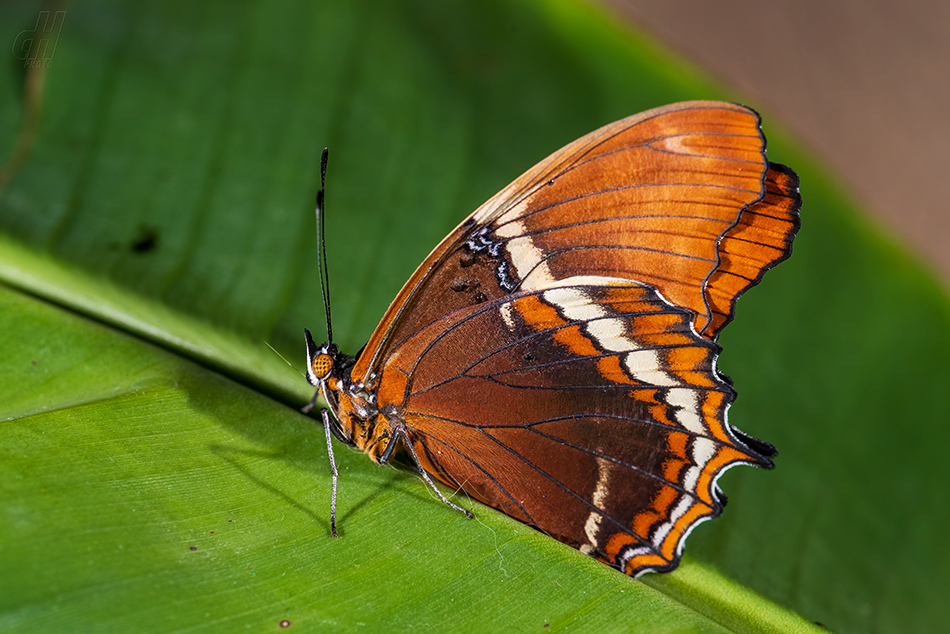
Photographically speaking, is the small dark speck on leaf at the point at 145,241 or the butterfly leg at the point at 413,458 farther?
the small dark speck on leaf at the point at 145,241

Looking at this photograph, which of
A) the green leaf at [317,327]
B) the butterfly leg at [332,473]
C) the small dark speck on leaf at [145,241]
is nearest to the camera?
the green leaf at [317,327]

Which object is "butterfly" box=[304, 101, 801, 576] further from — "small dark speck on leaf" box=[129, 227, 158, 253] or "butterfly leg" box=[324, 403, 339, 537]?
"small dark speck on leaf" box=[129, 227, 158, 253]

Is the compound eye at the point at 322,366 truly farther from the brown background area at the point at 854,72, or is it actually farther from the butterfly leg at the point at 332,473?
the brown background area at the point at 854,72

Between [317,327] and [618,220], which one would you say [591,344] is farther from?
[317,327]

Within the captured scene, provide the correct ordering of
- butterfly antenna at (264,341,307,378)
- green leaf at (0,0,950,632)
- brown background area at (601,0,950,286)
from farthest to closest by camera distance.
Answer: brown background area at (601,0,950,286) < butterfly antenna at (264,341,307,378) < green leaf at (0,0,950,632)

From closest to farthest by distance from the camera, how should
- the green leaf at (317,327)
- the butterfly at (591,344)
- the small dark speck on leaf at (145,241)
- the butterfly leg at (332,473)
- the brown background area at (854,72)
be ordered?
the green leaf at (317,327) < the butterfly leg at (332,473) < the butterfly at (591,344) < the small dark speck on leaf at (145,241) < the brown background area at (854,72)

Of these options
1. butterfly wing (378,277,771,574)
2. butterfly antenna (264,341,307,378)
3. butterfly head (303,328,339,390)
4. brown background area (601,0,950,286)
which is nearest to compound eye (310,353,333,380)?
butterfly head (303,328,339,390)

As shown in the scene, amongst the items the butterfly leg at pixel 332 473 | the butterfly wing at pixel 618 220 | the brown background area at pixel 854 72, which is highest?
A: the brown background area at pixel 854 72

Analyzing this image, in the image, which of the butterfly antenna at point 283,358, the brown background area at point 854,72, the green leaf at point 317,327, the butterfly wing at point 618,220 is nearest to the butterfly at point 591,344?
the butterfly wing at point 618,220
